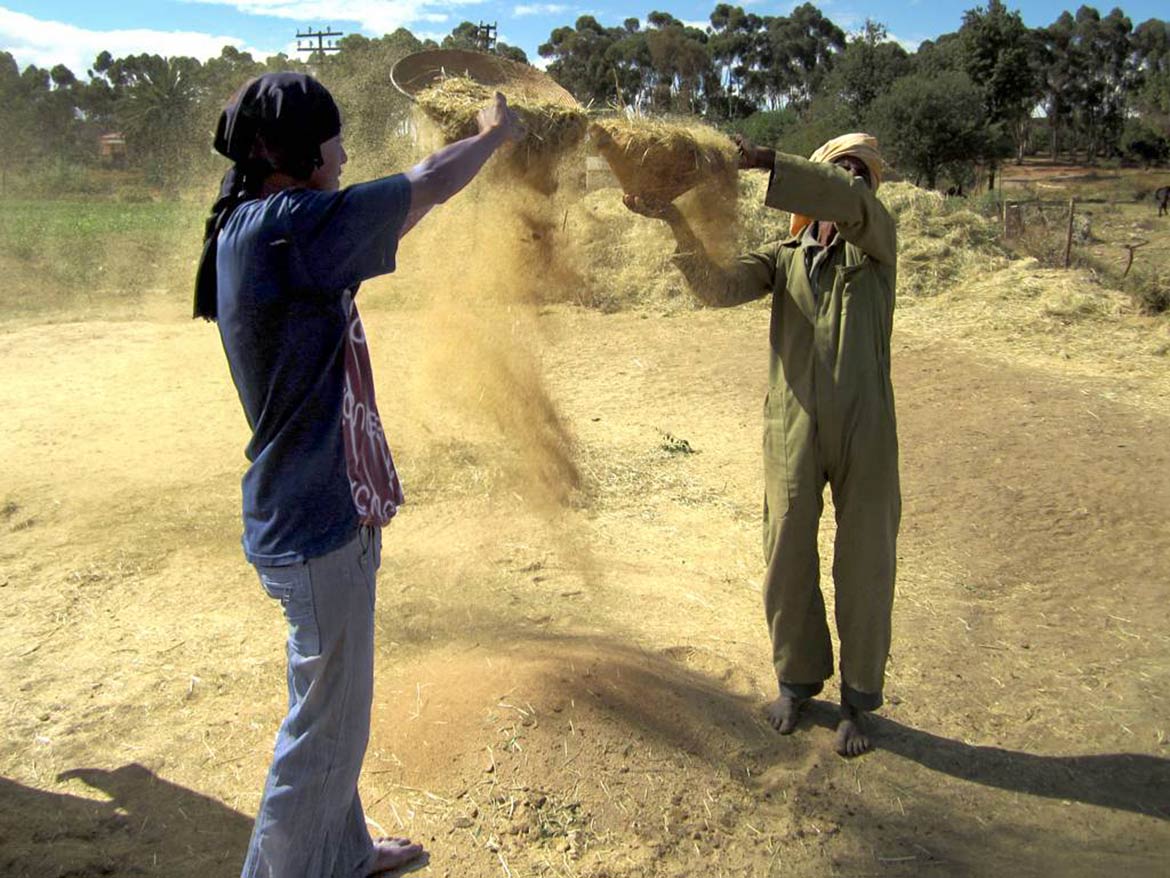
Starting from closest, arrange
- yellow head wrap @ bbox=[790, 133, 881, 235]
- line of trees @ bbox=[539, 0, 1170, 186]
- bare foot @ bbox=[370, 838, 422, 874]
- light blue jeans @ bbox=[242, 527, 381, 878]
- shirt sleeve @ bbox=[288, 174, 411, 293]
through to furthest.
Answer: shirt sleeve @ bbox=[288, 174, 411, 293]
light blue jeans @ bbox=[242, 527, 381, 878]
bare foot @ bbox=[370, 838, 422, 874]
yellow head wrap @ bbox=[790, 133, 881, 235]
line of trees @ bbox=[539, 0, 1170, 186]

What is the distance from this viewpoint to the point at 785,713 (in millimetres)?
2908

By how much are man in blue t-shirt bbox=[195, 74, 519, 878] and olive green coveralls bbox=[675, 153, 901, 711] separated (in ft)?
3.47

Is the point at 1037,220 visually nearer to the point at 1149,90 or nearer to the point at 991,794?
the point at 991,794

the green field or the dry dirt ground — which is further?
the green field

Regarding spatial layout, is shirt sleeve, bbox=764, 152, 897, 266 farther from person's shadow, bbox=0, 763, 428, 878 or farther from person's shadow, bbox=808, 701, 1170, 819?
person's shadow, bbox=0, 763, 428, 878

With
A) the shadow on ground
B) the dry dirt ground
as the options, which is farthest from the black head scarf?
the shadow on ground

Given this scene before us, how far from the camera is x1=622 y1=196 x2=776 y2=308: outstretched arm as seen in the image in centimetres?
290

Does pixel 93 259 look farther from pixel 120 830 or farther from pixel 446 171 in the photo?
pixel 446 171

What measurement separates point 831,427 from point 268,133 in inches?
64.0

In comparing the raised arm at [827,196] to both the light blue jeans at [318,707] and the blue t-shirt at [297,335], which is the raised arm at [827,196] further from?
the light blue jeans at [318,707]

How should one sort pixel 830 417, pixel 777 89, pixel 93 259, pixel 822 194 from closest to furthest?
pixel 822 194 → pixel 830 417 → pixel 93 259 → pixel 777 89

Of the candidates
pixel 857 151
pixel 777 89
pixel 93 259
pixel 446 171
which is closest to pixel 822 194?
pixel 857 151

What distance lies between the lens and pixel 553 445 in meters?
4.50

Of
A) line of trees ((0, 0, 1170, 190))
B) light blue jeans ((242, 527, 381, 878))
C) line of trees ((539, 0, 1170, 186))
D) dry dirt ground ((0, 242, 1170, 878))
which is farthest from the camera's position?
line of trees ((539, 0, 1170, 186))
